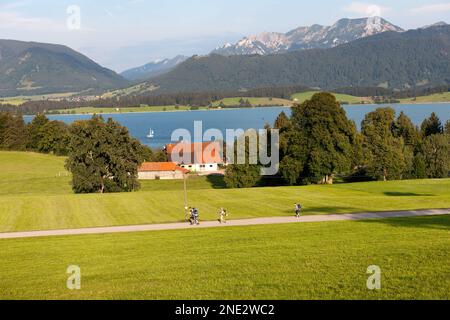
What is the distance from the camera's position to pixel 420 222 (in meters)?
28.4

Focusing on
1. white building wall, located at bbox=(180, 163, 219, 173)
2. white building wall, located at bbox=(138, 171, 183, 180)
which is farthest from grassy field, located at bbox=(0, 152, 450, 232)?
white building wall, located at bbox=(180, 163, 219, 173)

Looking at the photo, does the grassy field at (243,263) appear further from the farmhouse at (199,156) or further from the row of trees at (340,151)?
the farmhouse at (199,156)

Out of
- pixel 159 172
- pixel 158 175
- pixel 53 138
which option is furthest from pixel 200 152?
pixel 53 138

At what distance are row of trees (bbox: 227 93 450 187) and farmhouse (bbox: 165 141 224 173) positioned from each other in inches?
1552

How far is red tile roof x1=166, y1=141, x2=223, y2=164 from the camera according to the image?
11386cm

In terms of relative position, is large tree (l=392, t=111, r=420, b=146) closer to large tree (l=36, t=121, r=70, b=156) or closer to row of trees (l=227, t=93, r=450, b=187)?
row of trees (l=227, t=93, r=450, b=187)

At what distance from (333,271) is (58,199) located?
34.2m

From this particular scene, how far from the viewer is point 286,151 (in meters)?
67.2

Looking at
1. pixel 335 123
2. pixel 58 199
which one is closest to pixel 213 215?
pixel 58 199

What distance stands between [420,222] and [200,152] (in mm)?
88151

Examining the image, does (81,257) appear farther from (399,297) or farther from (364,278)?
(399,297)

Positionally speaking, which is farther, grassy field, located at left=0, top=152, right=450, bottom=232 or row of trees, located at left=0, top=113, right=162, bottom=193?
row of trees, located at left=0, top=113, right=162, bottom=193

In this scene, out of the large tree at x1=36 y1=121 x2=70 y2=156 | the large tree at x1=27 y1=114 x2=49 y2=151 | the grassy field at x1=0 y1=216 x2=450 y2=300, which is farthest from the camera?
the large tree at x1=27 y1=114 x2=49 y2=151

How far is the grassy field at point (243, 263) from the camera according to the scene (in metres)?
14.5
